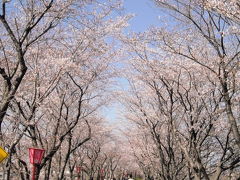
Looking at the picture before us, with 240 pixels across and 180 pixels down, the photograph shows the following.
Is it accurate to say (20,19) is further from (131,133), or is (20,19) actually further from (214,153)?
(131,133)

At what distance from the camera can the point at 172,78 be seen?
13008mm

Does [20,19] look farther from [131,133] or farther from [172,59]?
[131,133]

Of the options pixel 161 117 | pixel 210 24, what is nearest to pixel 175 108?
pixel 161 117

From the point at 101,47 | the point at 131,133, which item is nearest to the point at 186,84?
the point at 101,47

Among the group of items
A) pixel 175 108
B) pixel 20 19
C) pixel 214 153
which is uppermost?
pixel 20 19

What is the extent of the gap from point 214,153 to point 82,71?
36.8 ft

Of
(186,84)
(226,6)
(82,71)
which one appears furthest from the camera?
(186,84)

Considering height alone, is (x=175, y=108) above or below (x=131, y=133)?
below

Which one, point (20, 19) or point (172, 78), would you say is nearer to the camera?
point (20, 19)

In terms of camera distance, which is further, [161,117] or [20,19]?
[161,117]

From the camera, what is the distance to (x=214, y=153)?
19.8 m

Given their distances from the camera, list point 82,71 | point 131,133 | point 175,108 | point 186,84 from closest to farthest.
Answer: point 82,71 → point 186,84 → point 175,108 → point 131,133

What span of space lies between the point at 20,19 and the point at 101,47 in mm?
3465

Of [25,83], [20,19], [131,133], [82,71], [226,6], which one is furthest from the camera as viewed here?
[131,133]
